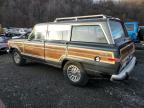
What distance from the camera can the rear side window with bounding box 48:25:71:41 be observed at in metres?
5.54

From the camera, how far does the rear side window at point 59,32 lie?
554 centimetres

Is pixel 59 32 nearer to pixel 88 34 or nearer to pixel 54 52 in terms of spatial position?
pixel 54 52

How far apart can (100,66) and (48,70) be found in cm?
290

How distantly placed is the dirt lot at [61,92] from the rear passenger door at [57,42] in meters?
0.78

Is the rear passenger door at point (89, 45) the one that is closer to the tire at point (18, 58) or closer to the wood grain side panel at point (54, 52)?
the wood grain side panel at point (54, 52)

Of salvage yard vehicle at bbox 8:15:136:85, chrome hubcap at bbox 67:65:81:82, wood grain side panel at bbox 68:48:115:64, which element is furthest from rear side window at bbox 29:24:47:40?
chrome hubcap at bbox 67:65:81:82

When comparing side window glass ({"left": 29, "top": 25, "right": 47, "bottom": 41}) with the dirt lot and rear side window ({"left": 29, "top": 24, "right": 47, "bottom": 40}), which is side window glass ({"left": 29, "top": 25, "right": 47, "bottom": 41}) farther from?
the dirt lot

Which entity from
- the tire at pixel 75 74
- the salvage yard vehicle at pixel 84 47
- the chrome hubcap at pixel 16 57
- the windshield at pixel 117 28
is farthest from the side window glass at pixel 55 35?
the chrome hubcap at pixel 16 57

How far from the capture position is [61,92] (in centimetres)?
501

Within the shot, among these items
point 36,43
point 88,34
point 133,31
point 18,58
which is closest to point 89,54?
point 88,34

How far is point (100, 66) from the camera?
15.2 feet

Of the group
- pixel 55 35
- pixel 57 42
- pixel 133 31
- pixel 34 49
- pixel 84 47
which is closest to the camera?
pixel 84 47

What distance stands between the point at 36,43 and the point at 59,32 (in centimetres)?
111

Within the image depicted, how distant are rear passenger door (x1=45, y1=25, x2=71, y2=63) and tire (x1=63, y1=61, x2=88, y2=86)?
365 millimetres
